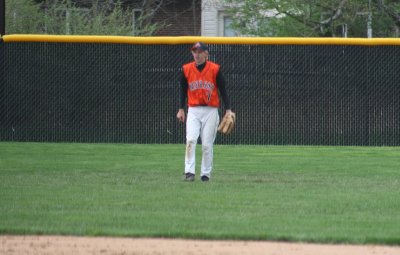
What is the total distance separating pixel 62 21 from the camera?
96.2 feet

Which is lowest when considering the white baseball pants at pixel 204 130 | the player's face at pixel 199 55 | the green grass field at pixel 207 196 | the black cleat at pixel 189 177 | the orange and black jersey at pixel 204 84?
the green grass field at pixel 207 196

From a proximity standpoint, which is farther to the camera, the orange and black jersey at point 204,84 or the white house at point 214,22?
the white house at point 214,22

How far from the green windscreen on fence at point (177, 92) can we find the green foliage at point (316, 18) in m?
6.83

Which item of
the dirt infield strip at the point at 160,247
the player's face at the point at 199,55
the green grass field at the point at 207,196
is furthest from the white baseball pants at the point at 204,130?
the dirt infield strip at the point at 160,247

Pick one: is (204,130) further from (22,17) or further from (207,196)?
(22,17)

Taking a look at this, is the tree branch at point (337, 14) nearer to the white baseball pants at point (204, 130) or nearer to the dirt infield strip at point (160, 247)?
the white baseball pants at point (204, 130)

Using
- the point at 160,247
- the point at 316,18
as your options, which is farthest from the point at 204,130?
the point at 316,18

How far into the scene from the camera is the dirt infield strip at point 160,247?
28.1 ft

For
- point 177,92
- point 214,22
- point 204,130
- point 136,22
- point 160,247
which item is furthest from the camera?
point 214,22

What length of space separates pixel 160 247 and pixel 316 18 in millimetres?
22048

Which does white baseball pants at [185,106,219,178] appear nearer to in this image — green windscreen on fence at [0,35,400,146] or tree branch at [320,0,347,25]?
green windscreen on fence at [0,35,400,146]

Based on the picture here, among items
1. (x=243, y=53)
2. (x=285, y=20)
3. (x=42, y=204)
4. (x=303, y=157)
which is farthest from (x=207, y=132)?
(x=285, y=20)

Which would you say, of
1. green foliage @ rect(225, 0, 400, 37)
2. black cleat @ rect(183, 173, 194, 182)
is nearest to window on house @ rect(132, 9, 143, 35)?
green foliage @ rect(225, 0, 400, 37)

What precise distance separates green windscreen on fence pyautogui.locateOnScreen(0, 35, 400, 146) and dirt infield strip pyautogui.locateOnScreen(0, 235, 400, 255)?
41.7ft
